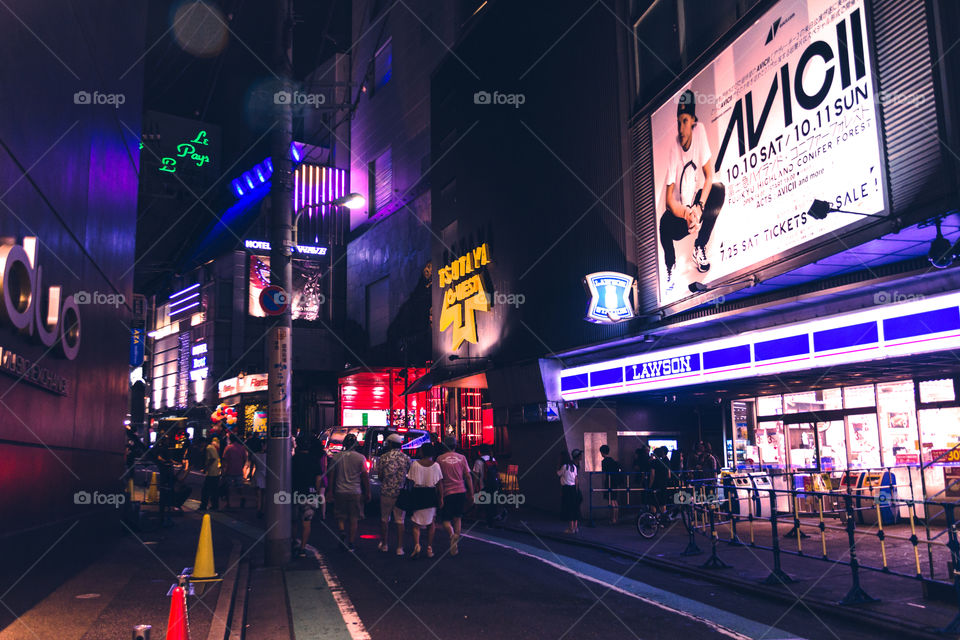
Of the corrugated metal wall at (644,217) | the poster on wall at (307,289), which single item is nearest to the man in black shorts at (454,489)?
the corrugated metal wall at (644,217)

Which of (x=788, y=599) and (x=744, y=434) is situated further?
(x=744, y=434)

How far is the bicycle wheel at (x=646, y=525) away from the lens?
620 inches

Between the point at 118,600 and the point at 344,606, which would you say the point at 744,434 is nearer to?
the point at 344,606

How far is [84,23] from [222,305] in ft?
192

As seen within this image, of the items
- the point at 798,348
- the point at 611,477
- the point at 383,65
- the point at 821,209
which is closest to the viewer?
the point at 821,209

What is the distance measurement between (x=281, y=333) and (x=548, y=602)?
20.9ft

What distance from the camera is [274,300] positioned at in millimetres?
12297

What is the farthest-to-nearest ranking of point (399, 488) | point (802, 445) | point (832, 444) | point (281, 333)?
point (802, 445) < point (832, 444) < point (399, 488) < point (281, 333)

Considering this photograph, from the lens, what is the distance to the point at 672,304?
656 inches

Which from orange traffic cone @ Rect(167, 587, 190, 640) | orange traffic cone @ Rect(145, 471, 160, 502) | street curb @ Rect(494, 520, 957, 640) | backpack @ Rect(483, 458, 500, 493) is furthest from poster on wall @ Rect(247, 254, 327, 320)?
orange traffic cone @ Rect(167, 587, 190, 640)

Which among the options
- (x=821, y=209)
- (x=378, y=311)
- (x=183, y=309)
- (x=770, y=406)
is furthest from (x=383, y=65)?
(x=821, y=209)

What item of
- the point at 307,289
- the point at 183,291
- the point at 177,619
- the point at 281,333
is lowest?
the point at 177,619

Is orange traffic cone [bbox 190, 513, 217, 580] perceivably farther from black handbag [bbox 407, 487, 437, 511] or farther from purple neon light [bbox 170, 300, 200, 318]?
purple neon light [bbox 170, 300, 200, 318]

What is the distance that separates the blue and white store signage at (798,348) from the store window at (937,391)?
4.39 meters
